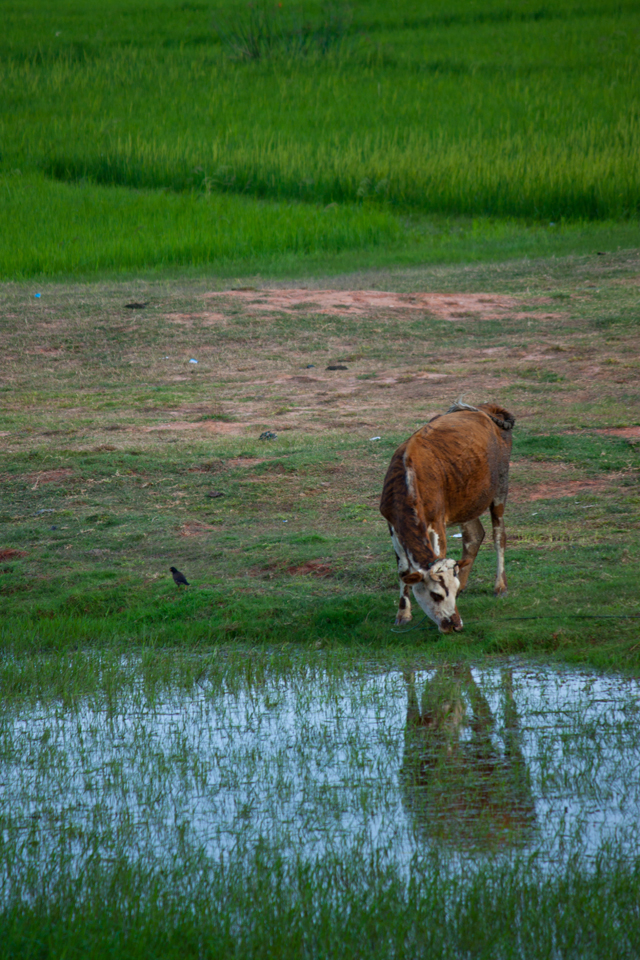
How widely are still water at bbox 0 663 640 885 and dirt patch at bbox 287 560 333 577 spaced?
126 cm

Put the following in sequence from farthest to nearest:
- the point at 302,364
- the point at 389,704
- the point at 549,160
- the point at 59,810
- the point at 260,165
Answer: the point at 260,165
the point at 549,160
the point at 302,364
the point at 389,704
the point at 59,810

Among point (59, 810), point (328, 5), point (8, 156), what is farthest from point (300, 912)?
point (328, 5)

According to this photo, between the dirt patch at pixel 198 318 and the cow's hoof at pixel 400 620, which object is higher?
the cow's hoof at pixel 400 620

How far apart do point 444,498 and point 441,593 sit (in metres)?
0.82

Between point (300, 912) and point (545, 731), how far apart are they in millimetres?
1943

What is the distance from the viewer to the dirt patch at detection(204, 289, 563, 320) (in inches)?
627

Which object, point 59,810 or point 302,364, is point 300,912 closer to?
point 59,810

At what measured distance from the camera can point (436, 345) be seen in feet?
47.8

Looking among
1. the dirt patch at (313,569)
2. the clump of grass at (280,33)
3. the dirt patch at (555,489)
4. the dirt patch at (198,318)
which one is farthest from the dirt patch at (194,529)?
the clump of grass at (280,33)

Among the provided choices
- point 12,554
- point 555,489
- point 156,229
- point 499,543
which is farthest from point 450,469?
point 156,229

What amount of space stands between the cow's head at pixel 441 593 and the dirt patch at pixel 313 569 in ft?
3.96

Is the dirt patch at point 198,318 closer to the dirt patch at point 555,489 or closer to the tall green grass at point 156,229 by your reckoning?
the tall green grass at point 156,229

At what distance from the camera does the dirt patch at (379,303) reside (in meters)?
15.9

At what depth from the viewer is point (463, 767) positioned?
5121 mm
